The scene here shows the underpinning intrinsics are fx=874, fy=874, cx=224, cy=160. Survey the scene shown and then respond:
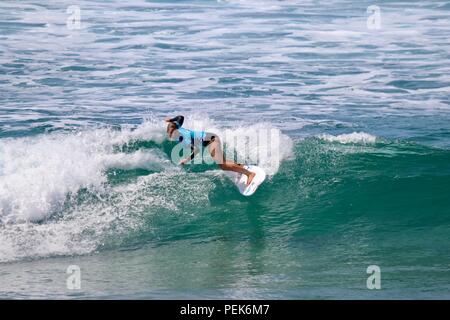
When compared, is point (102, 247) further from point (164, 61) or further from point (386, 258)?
point (164, 61)

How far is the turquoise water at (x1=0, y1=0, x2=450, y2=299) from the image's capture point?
11.0 meters

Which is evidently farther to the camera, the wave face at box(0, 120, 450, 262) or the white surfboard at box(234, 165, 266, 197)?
the white surfboard at box(234, 165, 266, 197)

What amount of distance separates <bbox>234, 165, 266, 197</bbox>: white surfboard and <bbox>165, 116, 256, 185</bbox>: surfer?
0.24ft

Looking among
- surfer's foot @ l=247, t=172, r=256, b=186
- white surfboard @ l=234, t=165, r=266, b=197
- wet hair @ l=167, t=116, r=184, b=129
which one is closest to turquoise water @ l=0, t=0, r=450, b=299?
white surfboard @ l=234, t=165, r=266, b=197

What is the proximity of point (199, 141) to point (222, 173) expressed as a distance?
1.31 m

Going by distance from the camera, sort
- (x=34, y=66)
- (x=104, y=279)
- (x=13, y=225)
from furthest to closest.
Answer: (x=34, y=66), (x=13, y=225), (x=104, y=279)

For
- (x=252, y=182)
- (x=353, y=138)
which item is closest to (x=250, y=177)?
(x=252, y=182)

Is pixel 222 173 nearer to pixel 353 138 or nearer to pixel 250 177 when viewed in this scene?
pixel 250 177

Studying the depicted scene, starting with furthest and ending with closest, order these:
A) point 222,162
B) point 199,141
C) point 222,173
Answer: point 222,173 → point 222,162 → point 199,141

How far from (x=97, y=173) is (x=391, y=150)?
5.42m

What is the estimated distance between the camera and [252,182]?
13.9 m

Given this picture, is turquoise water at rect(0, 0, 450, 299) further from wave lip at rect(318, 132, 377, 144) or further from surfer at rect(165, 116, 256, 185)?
surfer at rect(165, 116, 256, 185)
